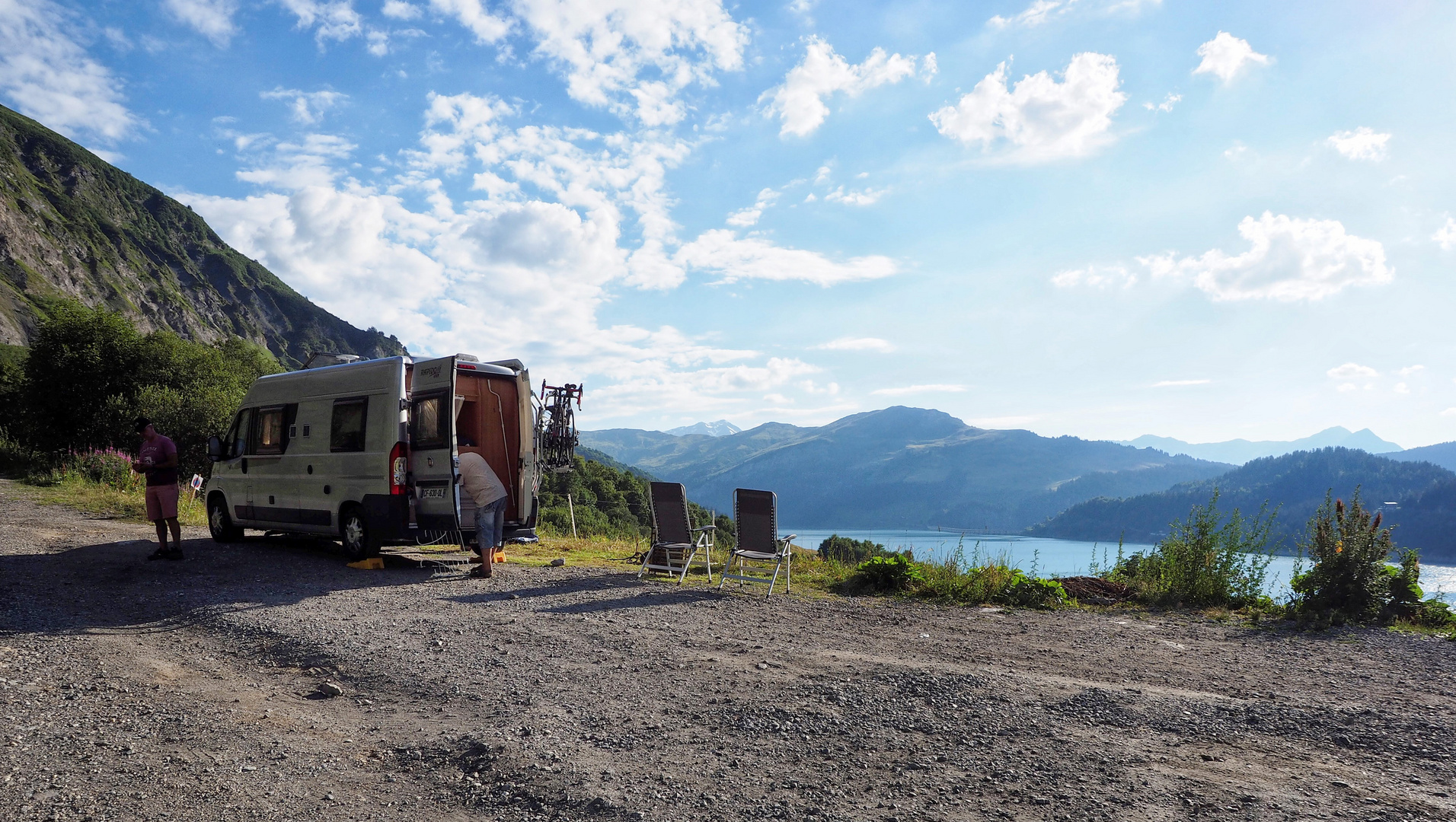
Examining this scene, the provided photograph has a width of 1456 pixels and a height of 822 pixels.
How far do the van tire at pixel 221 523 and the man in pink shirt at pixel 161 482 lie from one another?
1.89 m

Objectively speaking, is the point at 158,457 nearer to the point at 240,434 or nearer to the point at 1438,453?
the point at 240,434

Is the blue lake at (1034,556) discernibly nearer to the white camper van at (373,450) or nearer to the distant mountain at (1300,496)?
the distant mountain at (1300,496)

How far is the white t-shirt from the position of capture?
29.1ft

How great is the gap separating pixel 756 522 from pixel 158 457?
711 cm

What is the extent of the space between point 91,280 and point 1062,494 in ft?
649

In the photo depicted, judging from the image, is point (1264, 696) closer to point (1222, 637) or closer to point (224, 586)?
point (1222, 637)

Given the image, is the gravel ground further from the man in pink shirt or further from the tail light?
the man in pink shirt

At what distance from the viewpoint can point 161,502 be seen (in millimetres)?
9203

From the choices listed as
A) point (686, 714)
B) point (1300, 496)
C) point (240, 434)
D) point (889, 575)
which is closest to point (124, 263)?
point (240, 434)

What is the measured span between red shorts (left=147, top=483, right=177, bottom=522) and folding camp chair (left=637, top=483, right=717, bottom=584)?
5.67 metres

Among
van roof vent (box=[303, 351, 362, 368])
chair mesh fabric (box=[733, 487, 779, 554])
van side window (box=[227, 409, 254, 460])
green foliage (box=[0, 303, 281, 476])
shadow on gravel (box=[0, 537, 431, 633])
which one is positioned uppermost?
green foliage (box=[0, 303, 281, 476])

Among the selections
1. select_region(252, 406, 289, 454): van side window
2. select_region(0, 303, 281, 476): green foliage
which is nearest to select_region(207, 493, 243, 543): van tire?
select_region(252, 406, 289, 454): van side window

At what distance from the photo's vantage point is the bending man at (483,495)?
8898 millimetres

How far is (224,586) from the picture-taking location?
7.81 meters
